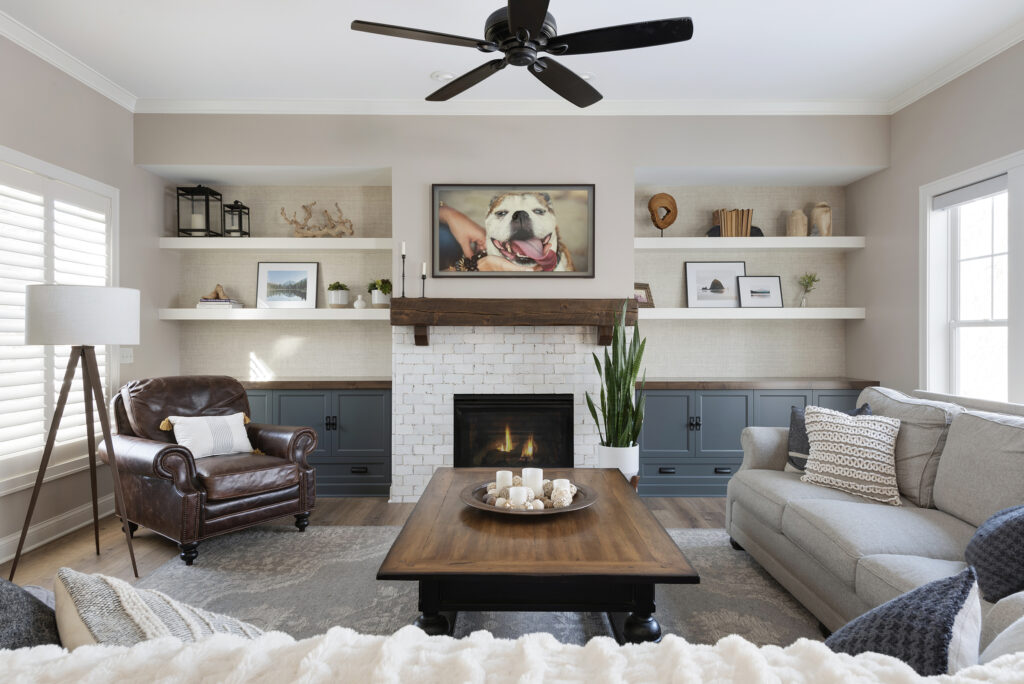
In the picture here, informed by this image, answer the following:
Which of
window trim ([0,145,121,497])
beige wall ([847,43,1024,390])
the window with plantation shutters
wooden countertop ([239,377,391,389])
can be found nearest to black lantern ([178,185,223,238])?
window trim ([0,145,121,497])

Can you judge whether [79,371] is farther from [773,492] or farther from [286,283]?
[773,492]

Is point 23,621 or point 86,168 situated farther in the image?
point 86,168

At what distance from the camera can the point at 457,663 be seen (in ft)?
1.67

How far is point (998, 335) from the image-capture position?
10.6ft

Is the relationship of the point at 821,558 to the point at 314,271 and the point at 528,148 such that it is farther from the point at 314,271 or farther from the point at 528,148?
the point at 314,271

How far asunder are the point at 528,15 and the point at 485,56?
1522mm

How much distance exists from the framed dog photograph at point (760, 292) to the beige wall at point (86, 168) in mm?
4560

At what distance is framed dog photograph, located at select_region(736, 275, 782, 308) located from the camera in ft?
14.7

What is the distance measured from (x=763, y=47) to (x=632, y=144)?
103 centimetres

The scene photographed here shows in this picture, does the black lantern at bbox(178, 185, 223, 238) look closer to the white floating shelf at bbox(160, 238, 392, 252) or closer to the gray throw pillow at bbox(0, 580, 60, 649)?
the white floating shelf at bbox(160, 238, 392, 252)


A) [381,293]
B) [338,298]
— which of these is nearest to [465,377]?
[381,293]

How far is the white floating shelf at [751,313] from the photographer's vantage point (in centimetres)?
419

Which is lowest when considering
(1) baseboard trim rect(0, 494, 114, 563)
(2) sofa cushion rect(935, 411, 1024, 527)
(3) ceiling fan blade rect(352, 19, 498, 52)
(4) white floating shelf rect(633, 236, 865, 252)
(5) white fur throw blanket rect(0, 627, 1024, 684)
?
(1) baseboard trim rect(0, 494, 114, 563)

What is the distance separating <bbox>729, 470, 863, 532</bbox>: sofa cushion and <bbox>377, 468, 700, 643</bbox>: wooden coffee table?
0.75 meters
